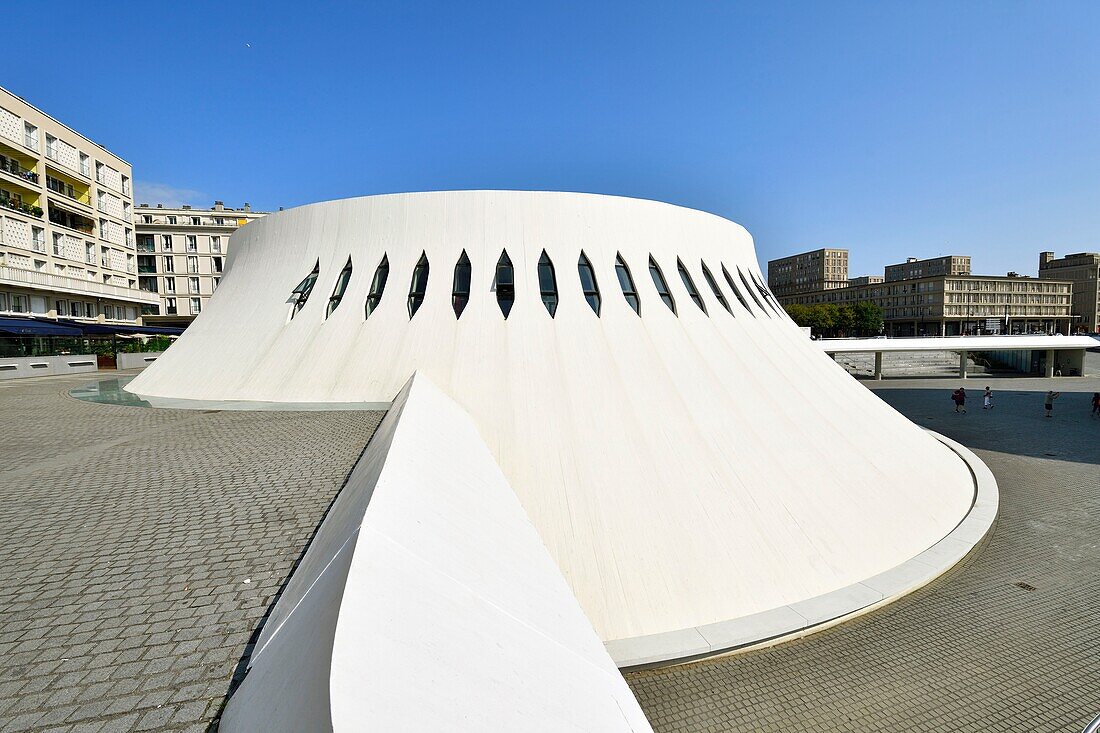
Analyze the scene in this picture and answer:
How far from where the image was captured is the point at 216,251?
2056 inches

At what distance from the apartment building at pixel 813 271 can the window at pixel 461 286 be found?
133 meters

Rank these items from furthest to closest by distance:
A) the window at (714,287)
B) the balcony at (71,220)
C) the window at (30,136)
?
the balcony at (71,220) → the window at (30,136) → the window at (714,287)

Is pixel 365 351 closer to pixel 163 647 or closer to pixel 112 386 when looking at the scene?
pixel 163 647

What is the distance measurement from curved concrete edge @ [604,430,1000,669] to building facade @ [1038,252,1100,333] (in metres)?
135

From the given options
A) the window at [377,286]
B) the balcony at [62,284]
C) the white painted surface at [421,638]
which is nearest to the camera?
the white painted surface at [421,638]

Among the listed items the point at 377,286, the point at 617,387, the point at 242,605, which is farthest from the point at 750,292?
the point at 242,605

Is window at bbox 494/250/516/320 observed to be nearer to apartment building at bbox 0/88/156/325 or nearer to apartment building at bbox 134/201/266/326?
apartment building at bbox 0/88/156/325

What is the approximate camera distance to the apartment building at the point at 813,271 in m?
133

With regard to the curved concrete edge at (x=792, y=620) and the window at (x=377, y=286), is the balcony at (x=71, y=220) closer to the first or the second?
the window at (x=377, y=286)

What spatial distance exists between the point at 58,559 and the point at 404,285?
10726mm

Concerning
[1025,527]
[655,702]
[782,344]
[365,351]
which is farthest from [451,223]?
[1025,527]

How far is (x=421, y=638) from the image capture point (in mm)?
2826

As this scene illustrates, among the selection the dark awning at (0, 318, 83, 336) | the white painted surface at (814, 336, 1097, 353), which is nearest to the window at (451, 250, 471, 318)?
the dark awning at (0, 318, 83, 336)

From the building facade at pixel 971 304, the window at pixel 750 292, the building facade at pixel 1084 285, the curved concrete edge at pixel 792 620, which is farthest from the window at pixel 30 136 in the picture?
the building facade at pixel 1084 285
